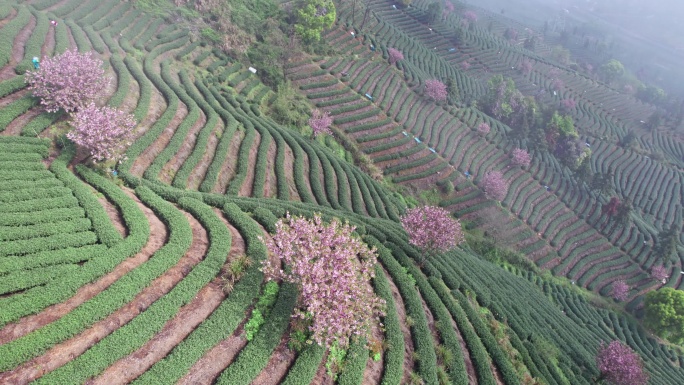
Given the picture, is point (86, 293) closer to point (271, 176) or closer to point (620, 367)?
point (271, 176)

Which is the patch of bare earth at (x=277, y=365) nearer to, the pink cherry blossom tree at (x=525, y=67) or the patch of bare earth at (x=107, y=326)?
the patch of bare earth at (x=107, y=326)

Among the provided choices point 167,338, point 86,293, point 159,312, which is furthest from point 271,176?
point 167,338

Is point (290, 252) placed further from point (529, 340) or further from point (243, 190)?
point (529, 340)

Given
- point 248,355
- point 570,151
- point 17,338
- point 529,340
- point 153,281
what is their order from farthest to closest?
point 570,151 < point 529,340 < point 153,281 < point 248,355 < point 17,338

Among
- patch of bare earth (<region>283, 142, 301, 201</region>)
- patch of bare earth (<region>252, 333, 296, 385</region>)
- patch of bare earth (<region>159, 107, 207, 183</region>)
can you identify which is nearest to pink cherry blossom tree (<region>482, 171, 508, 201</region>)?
patch of bare earth (<region>283, 142, 301, 201</region>)

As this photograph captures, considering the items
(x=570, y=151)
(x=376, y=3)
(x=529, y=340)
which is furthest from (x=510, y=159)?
(x=376, y=3)

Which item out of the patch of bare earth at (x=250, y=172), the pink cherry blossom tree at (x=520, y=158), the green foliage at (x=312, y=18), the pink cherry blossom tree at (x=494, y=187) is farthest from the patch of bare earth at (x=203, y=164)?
the pink cherry blossom tree at (x=520, y=158)
